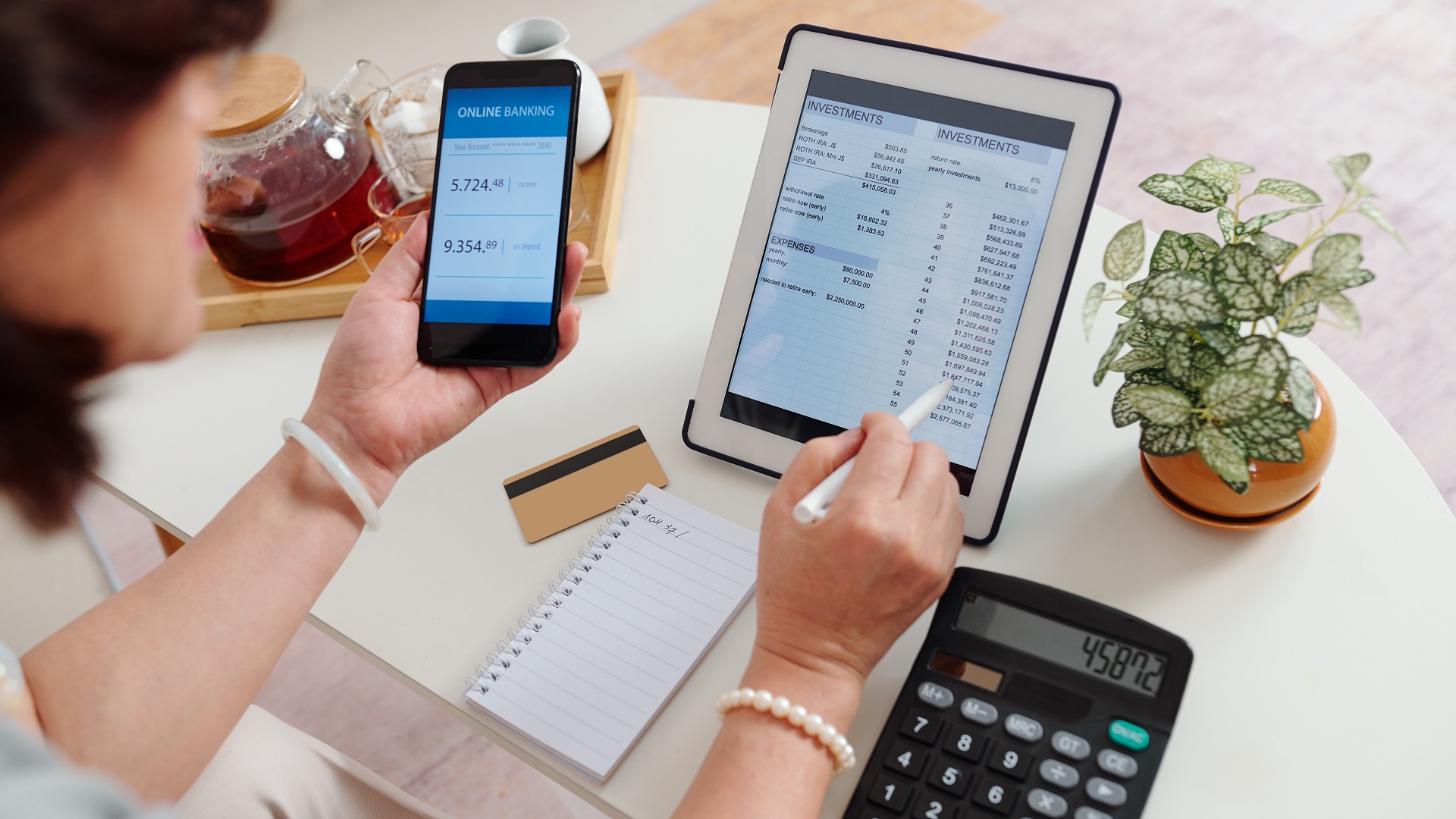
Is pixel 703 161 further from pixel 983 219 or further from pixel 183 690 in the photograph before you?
pixel 183 690

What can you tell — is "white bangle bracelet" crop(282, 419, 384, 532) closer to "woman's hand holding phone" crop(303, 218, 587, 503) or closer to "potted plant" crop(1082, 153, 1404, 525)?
"woman's hand holding phone" crop(303, 218, 587, 503)

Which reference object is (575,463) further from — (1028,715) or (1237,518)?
(1237,518)

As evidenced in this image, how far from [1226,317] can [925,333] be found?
0.22 metres

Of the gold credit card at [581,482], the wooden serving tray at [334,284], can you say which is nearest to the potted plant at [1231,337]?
the gold credit card at [581,482]

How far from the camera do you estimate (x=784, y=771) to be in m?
0.62

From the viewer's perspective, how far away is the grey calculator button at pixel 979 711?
0.64m

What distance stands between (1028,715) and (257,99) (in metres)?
0.92

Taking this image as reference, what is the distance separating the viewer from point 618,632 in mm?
747

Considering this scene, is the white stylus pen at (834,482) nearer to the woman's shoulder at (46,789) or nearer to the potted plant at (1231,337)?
the potted plant at (1231,337)

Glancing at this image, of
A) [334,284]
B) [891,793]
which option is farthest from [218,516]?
[891,793]

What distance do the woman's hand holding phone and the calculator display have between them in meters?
0.41

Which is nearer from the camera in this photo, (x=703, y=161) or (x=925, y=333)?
(x=925, y=333)

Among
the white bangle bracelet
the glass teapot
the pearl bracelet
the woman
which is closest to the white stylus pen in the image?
the woman

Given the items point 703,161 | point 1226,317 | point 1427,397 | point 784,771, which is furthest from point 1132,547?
point 1427,397
